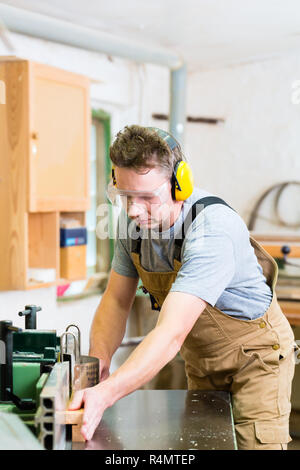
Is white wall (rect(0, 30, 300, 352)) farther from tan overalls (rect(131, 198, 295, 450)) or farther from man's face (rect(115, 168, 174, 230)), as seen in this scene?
man's face (rect(115, 168, 174, 230))

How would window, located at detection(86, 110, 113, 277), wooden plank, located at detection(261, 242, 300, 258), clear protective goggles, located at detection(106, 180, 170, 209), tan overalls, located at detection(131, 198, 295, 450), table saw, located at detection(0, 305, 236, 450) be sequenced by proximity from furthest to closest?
window, located at detection(86, 110, 113, 277) → wooden plank, located at detection(261, 242, 300, 258) → tan overalls, located at detection(131, 198, 295, 450) → clear protective goggles, located at detection(106, 180, 170, 209) → table saw, located at detection(0, 305, 236, 450)

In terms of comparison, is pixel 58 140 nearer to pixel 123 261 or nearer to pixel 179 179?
pixel 123 261

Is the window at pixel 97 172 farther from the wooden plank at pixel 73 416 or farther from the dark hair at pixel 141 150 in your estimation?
the wooden plank at pixel 73 416

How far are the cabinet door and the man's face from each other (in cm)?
162

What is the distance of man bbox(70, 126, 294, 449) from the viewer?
137 cm

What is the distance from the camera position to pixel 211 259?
1429mm

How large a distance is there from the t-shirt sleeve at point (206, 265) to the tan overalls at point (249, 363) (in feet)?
0.54

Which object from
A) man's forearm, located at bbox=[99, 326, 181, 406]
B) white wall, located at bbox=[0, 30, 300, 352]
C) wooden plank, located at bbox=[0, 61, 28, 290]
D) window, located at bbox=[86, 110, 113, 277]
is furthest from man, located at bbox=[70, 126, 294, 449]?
window, located at bbox=[86, 110, 113, 277]

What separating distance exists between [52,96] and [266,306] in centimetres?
199

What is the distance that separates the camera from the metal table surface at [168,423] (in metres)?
1.28

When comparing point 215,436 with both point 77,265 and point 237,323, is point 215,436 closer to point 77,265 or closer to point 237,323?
point 237,323

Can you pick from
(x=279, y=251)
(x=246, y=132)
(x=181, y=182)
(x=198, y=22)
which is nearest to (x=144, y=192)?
(x=181, y=182)

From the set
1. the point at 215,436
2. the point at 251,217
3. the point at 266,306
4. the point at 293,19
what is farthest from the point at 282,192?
the point at 215,436

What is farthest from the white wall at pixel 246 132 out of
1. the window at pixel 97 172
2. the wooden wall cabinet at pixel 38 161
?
the wooden wall cabinet at pixel 38 161
